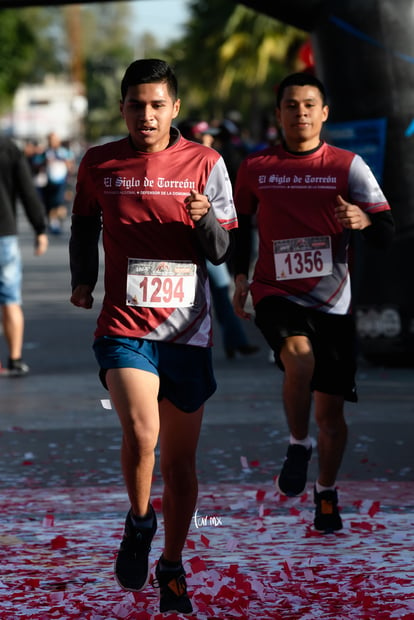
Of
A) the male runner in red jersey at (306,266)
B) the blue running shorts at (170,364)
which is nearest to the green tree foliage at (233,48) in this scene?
the male runner in red jersey at (306,266)

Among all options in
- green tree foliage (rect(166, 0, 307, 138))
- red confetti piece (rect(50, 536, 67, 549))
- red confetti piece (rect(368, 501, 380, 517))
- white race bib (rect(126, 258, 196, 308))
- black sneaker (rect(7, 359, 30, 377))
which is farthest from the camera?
green tree foliage (rect(166, 0, 307, 138))

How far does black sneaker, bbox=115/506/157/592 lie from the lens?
5.07m

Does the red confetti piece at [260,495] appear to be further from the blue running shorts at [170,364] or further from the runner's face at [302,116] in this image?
the blue running shorts at [170,364]

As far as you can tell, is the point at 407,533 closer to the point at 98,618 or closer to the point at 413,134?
the point at 98,618

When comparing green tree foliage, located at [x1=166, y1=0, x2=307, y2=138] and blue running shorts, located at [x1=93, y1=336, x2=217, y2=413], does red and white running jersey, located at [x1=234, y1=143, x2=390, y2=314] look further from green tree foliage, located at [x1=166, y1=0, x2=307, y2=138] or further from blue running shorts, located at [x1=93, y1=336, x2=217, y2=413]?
green tree foliage, located at [x1=166, y1=0, x2=307, y2=138]

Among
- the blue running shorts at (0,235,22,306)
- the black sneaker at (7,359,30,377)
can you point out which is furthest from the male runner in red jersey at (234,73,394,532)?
the black sneaker at (7,359,30,377)

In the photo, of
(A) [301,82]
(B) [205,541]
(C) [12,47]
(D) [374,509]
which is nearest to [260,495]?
(D) [374,509]

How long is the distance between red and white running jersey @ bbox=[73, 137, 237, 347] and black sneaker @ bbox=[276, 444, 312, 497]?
1552mm

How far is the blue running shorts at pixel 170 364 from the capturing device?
16.9 feet

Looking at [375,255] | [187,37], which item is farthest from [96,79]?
[375,255]

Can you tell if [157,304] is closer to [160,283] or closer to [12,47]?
[160,283]

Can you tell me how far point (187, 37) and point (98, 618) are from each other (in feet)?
211

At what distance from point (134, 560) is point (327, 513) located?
1383 mm

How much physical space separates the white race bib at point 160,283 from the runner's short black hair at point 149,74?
576 mm
